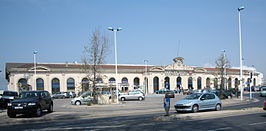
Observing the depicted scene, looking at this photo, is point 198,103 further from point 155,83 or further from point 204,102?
point 155,83

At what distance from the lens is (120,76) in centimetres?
7731

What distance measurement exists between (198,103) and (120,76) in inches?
2298

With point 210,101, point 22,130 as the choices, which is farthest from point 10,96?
point 210,101

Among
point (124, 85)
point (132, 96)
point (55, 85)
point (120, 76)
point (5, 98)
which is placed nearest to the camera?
point (5, 98)

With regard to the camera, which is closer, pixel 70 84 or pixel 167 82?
pixel 70 84

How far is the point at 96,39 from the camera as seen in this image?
31.5 meters

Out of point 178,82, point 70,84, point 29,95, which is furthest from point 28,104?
point 178,82

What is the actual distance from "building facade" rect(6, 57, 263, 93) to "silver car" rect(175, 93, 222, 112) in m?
37.3

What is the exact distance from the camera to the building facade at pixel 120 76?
65.1 meters

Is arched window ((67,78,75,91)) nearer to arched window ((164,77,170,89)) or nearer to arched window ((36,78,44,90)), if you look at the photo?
arched window ((36,78,44,90))

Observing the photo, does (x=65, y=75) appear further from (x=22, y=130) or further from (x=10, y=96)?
(x=22, y=130)

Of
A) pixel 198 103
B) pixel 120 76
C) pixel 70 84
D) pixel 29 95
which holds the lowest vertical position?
pixel 70 84

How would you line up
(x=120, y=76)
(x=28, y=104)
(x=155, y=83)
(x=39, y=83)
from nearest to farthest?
(x=28, y=104)
(x=39, y=83)
(x=120, y=76)
(x=155, y=83)

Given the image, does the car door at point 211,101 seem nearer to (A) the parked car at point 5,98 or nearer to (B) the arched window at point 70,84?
(A) the parked car at point 5,98
